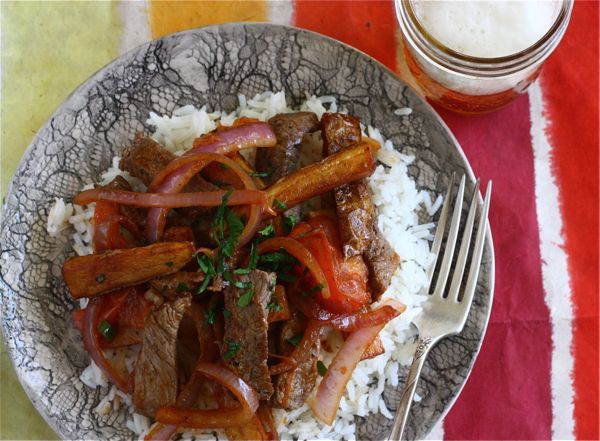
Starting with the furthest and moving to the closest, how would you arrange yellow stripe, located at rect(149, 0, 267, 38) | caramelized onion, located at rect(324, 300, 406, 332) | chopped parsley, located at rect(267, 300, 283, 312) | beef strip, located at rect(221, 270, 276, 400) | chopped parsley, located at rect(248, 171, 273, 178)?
yellow stripe, located at rect(149, 0, 267, 38), chopped parsley, located at rect(248, 171, 273, 178), caramelized onion, located at rect(324, 300, 406, 332), chopped parsley, located at rect(267, 300, 283, 312), beef strip, located at rect(221, 270, 276, 400)

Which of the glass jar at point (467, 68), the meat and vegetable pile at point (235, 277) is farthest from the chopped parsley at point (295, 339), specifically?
the glass jar at point (467, 68)

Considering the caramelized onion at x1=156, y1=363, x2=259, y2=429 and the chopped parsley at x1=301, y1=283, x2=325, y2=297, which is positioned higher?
the chopped parsley at x1=301, y1=283, x2=325, y2=297

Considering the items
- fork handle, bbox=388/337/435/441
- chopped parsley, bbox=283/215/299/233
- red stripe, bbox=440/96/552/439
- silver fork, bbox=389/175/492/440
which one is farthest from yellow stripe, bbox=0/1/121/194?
fork handle, bbox=388/337/435/441

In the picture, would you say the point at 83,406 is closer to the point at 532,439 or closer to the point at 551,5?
the point at 532,439

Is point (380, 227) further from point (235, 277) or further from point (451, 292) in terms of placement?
point (235, 277)

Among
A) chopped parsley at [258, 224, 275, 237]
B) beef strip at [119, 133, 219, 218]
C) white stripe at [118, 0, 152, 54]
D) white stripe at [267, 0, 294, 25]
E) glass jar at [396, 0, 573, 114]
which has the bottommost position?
chopped parsley at [258, 224, 275, 237]

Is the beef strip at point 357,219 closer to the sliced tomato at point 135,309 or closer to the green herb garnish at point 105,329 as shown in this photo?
the sliced tomato at point 135,309

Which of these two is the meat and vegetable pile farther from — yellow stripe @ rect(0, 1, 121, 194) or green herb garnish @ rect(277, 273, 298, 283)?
yellow stripe @ rect(0, 1, 121, 194)

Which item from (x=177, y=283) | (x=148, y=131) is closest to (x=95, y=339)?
(x=177, y=283)

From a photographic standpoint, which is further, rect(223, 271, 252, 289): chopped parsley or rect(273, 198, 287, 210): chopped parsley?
rect(273, 198, 287, 210): chopped parsley
